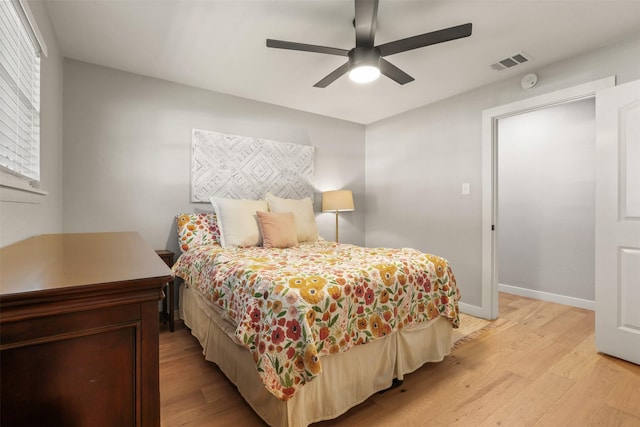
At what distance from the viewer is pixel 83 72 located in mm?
2533

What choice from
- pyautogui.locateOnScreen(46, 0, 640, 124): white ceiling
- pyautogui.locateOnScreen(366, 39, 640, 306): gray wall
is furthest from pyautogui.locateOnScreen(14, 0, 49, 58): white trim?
pyautogui.locateOnScreen(366, 39, 640, 306): gray wall

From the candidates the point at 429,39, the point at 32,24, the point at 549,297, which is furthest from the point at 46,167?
the point at 549,297

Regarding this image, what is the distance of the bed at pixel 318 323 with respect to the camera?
1286 millimetres

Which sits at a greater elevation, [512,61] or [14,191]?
[512,61]

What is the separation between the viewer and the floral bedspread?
127 centimetres

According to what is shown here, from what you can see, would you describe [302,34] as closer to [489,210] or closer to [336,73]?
[336,73]

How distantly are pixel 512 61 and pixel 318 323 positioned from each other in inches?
106

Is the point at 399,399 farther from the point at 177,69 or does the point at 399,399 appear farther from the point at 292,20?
the point at 177,69

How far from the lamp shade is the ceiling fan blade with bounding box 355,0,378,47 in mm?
1972

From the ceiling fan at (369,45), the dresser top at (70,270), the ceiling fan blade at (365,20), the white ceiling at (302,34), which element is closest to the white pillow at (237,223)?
the white ceiling at (302,34)

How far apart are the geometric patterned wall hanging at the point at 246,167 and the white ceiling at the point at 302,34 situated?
62cm

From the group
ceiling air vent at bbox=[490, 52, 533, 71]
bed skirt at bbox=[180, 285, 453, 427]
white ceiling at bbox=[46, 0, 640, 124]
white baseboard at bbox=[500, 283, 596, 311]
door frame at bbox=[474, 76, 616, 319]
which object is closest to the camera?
bed skirt at bbox=[180, 285, 453, 427]

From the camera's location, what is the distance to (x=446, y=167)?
331 cm

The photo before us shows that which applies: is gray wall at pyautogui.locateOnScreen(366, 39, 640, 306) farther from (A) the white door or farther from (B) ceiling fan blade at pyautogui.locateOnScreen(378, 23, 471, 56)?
(B) ceiling fan blade at pyautogui.locateOnScreen(378, 23, 471, 56)
